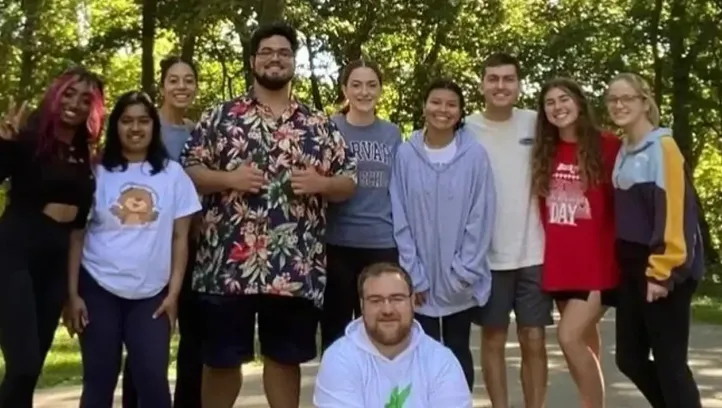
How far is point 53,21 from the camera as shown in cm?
2123

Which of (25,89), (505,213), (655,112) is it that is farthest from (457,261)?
(25,89)

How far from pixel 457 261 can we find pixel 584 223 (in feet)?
2.51

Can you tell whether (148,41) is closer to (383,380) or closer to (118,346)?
(118,346)

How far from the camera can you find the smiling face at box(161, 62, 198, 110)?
20.4 feet

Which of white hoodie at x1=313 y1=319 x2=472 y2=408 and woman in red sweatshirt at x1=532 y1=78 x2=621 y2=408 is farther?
woman in red sweatshirt at x1=532 y1=78 x2=621 y2=408

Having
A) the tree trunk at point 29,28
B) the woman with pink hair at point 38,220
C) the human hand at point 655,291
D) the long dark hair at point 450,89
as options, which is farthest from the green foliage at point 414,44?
the human hand at point 655,291

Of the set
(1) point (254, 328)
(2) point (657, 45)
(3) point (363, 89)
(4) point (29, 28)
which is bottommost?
(1) point (254, 328)

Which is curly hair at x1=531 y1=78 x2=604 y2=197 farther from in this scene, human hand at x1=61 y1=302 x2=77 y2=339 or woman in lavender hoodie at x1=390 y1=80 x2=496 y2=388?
human hand at x1=61 y1=302 x2=77 y2=339

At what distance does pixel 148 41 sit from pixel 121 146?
15936 millimetres

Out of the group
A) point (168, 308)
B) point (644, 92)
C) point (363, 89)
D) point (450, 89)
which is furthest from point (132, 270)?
point (644, 92)

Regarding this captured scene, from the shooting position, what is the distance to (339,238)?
6191 mm

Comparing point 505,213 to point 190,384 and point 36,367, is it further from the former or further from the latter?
point 36,367

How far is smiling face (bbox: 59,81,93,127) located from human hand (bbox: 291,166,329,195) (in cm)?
114

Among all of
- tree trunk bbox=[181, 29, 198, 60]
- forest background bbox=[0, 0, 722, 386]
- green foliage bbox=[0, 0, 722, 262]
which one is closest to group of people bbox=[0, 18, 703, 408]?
forest background bbox=[0, 0, 722, 386]
